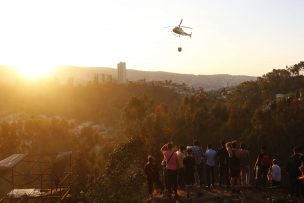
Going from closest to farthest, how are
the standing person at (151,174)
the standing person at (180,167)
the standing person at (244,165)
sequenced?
the standing person at (180,167) → the standing person at (151,174) → the standing person at (244,165)

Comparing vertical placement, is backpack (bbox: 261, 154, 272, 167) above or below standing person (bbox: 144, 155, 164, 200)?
above

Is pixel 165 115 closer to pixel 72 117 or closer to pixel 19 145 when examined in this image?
pixel 19 145

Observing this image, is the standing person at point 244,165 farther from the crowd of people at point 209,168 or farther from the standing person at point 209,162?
the standing person at point 209,162

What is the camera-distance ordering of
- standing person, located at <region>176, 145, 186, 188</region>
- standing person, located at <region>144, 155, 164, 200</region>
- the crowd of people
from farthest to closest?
standing person, located at <region>144, 155, 164, 200</region>, standing person, located at <region>176, 145, 186, 188</region>, the crowd of people

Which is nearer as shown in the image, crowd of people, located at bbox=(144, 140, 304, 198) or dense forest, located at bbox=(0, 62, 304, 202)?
dense forest, located at bbox=(0, 62, 304, 202)

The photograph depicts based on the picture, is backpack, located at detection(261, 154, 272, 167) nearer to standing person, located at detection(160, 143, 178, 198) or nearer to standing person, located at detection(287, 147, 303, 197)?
standing person, located at detection(287, 147, 303, 197)

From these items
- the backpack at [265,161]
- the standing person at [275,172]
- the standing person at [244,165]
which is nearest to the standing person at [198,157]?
the standing person at [244,165]

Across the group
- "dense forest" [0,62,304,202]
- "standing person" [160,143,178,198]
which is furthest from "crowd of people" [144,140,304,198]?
"dense forest" [0,62,304,202]
